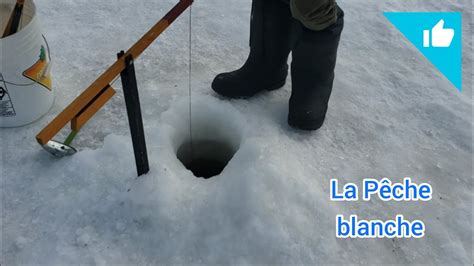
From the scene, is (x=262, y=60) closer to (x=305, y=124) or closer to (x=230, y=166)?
(x=305, y=124)

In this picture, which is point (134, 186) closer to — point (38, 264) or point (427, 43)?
point (38, 264)

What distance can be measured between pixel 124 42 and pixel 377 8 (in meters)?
1.69

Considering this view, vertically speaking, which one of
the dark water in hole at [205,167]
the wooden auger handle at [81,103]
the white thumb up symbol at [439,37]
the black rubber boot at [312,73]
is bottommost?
the dark water in hole at [205,167]

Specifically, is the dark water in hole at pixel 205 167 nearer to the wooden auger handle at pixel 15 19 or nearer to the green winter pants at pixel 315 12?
the green winter pants at pixel 315 12

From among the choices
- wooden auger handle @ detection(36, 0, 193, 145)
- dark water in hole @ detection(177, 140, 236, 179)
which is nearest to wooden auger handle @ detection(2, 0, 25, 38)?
wooden auger handle @ detection(36, 0, 193, 145)

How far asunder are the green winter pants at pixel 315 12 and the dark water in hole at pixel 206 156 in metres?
0.67

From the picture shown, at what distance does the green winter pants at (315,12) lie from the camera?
5.52ft

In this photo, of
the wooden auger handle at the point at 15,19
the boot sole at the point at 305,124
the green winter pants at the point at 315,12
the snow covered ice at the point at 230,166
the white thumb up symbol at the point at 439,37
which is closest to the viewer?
the snow covered ice at the point at 230,166

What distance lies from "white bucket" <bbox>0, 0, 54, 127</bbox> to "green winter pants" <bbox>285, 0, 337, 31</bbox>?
1.08m

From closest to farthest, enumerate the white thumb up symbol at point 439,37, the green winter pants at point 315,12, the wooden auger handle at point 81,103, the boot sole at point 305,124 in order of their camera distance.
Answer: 1. the wooden auger handle at point 81,103
2. the green winter pants at point 315,12
3. the boot sole at point 305,124
4. the white thumb up symbol at point 439,37

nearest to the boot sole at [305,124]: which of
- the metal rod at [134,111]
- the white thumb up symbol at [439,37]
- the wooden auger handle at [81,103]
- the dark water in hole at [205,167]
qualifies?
the dark water in hole at [205,167]

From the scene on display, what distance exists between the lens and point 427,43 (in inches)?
105

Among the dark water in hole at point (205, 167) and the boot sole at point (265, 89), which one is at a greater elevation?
the boot sole at point (265, 89)

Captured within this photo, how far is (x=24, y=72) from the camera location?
1827 millimetres
